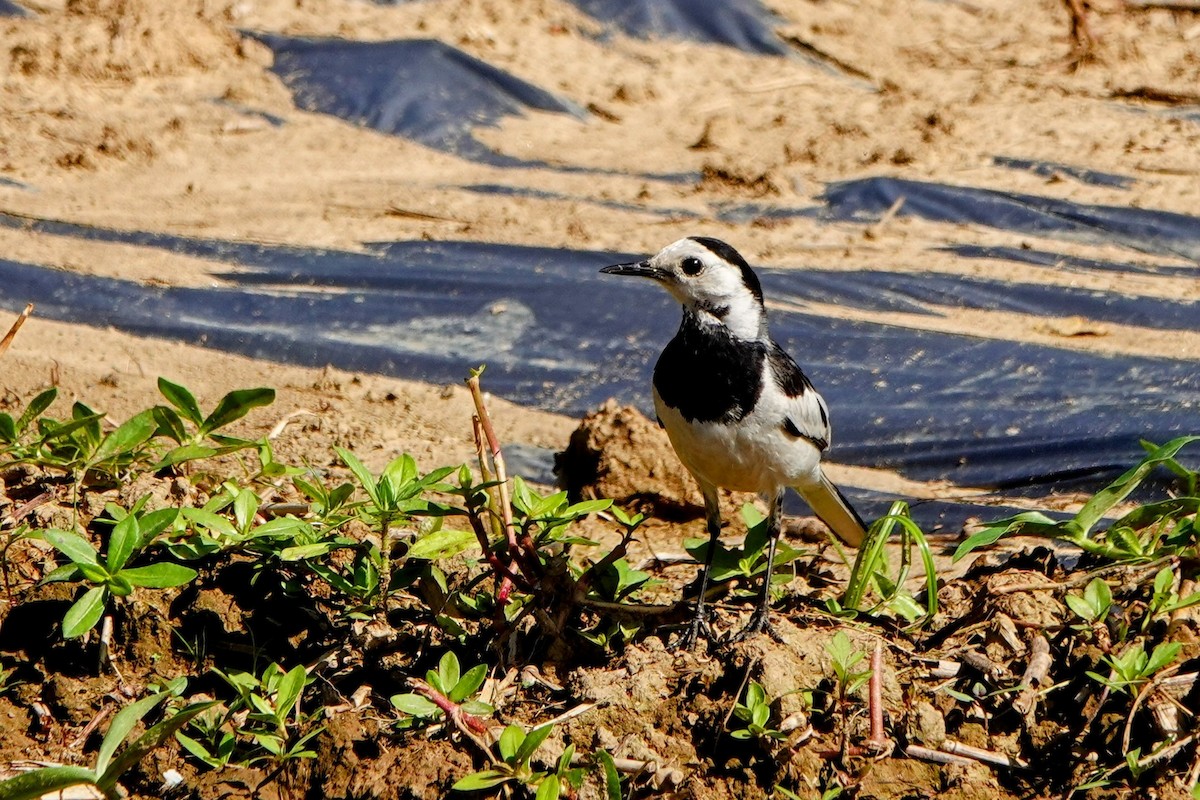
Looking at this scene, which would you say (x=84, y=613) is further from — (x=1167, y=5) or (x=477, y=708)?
(x=1167, y=5)

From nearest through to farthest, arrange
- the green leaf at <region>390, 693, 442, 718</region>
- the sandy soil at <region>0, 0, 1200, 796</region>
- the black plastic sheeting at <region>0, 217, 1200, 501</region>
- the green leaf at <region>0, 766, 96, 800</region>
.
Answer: the green leaf at <region>0, 766, 96, 800</region> → the green leaf at <region>390, 693, 442, 718</region> → the black plastic sheeting at <region>0, 217, 1200, 501</region> → the sandy soil at <region>0, 0, 1200, 796</region>

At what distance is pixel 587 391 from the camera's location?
20.5 ft

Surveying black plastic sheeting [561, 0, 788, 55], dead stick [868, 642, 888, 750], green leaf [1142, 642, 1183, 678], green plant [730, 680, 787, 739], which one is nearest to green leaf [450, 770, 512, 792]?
green plant [730, 680, 787, 739]

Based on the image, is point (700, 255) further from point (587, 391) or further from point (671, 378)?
point (587, 391)

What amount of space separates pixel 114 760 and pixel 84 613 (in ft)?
1.19

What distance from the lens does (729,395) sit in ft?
13.3

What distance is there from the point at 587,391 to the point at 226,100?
5.31 metres

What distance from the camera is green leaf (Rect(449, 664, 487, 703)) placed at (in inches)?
126

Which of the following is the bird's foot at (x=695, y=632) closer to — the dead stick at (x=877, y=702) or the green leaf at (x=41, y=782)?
the dead stick at (x=877, y=702)

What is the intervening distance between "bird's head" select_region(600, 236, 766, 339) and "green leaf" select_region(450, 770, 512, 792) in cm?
178

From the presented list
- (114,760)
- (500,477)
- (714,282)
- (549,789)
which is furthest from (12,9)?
(549,789)

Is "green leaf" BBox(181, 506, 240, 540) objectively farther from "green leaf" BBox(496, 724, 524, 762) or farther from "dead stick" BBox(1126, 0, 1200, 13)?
"dead stick" BBox(1126, 0, 1200, 13)

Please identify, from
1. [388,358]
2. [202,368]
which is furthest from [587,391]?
[202,368]

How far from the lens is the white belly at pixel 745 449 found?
4008mm
